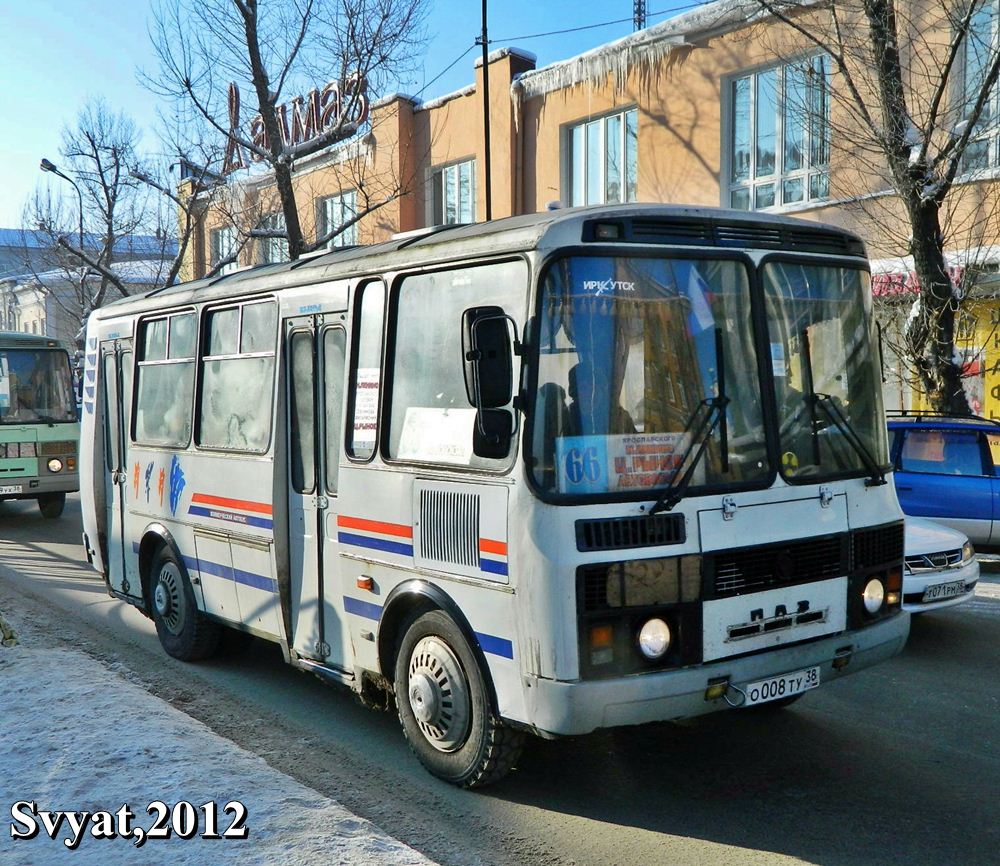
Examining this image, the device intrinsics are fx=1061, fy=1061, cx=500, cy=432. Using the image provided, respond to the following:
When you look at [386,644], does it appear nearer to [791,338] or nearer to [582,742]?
[582,742]

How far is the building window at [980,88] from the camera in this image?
1305cm

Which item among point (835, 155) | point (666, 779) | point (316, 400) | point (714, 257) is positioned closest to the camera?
point (714, 257)

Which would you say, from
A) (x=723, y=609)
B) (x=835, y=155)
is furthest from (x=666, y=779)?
(x=835, y=155)

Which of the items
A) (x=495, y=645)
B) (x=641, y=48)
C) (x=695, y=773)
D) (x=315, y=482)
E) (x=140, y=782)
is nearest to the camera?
(x=495, y=645)

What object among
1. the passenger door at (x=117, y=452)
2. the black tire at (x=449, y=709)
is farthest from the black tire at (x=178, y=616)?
the black tire at (x=449, y=709)

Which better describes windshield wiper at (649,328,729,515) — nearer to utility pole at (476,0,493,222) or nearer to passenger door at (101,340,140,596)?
passenger door at (101,340,140,596)

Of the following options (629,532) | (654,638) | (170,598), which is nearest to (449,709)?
(654,638)

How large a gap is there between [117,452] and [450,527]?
180 inches

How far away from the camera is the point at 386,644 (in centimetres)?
541

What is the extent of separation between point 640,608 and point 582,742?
1585 mm

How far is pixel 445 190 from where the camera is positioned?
24297 mm

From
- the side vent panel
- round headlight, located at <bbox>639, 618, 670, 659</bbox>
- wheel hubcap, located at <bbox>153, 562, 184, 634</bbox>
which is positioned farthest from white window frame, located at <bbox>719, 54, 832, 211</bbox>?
round headlight, located at <bbox>639, 618, 670, 659</bbox>

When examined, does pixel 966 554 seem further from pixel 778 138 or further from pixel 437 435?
pixel 778 138

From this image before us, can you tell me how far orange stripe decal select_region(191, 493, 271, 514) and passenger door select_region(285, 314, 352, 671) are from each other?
0.74 feet
